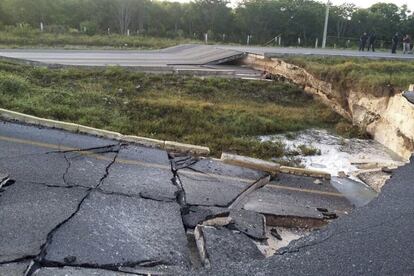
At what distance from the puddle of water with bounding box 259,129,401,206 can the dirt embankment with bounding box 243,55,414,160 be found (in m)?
0.41

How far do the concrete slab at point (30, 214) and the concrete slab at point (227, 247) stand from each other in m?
1.86

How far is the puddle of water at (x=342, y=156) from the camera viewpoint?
327 inches

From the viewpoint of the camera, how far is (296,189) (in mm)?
7812

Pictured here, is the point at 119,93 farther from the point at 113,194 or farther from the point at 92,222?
the point at 92,222

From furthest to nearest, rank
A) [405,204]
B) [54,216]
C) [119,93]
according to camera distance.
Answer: [119,93], [405,204], [54,216]

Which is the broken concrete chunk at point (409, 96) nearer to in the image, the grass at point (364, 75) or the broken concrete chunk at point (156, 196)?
the grass at point (364, 75)

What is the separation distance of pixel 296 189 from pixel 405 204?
89.5 inches

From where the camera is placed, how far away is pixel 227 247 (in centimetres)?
502

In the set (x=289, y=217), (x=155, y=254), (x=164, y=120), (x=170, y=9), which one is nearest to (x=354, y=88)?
(x=164, y=120)

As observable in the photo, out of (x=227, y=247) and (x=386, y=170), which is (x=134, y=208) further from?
(x=386, y=170)

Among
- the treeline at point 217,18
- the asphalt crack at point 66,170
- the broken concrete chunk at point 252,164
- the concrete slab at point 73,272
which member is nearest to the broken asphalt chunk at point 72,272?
the concrete slab at point 73,272

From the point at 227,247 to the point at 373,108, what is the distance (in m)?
10.6

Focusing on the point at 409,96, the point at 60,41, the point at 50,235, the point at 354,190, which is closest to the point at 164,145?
the point at 354,190

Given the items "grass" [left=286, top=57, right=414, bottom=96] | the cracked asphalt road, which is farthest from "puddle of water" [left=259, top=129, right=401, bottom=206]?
"grass" [left=286, top=57, right=414, bottom=96]
